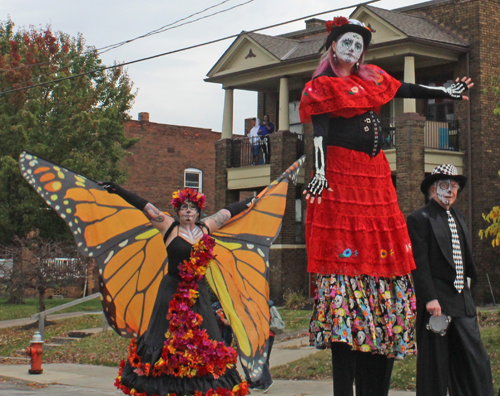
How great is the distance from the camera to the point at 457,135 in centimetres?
2073

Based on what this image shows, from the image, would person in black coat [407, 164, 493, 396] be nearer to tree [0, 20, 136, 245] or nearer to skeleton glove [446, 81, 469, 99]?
skeleton glove [446, 81, 469, 99]

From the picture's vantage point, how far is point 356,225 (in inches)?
214

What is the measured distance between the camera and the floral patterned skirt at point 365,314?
5238mm

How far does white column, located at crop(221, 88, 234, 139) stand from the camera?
2470 cm

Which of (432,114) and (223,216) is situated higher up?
(432,114)

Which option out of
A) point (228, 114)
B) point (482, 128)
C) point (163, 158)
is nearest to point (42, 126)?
point (228, 114)

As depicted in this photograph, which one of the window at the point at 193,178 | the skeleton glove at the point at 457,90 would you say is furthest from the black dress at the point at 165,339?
Result: the window at the point at 193,178

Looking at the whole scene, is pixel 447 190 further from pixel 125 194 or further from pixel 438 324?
pixel 125 194

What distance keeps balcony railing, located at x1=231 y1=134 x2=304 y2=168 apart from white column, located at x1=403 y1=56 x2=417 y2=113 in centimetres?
441

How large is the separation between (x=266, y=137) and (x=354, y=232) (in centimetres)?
1814

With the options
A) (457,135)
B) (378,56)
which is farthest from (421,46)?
(457,135)

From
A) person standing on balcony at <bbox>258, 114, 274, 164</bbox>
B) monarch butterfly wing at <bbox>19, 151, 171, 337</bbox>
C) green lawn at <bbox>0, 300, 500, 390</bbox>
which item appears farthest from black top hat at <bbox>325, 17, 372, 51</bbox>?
person standing on balcony at <bbox>258, 114, 274, 164</bbox>

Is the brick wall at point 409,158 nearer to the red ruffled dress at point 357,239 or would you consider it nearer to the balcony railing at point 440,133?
the balcony railing at point 440,133

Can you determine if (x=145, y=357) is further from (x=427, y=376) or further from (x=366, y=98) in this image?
(x=366, y=98)
